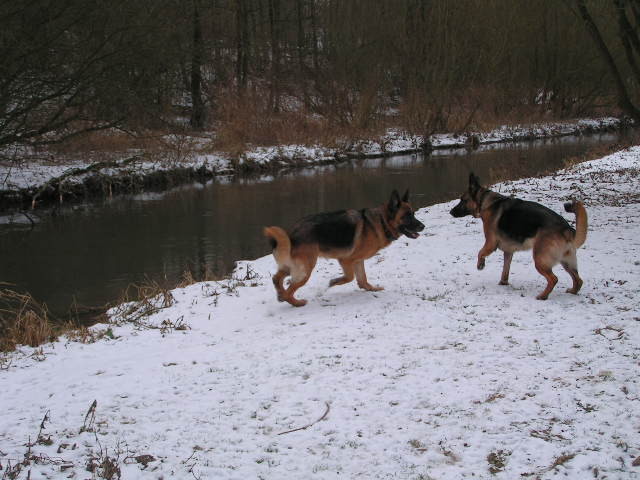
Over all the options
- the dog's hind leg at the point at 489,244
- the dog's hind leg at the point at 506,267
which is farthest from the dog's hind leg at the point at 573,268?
the dog's hind leg at the point at 489,244

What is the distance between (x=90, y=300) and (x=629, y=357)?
8.31 meters

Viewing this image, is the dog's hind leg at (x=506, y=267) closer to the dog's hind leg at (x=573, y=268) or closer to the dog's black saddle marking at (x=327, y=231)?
the dog's hind leg at (x=573, y=268)

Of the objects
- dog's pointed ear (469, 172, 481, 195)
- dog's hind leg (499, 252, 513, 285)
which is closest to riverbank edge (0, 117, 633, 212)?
dog's pointed ear (469, 172, 481, 195)

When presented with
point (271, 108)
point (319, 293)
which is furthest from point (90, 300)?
point (271, 108)

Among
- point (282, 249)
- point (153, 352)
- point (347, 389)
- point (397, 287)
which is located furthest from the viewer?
point (397, 287)

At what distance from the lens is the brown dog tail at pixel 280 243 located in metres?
6.84

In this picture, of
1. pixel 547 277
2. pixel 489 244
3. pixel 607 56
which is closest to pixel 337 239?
pixel 489 244

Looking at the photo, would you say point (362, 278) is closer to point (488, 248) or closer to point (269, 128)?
point (488, 248)

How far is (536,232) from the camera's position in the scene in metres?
6.83

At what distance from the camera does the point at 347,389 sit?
15.5ft

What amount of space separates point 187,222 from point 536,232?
10966mm

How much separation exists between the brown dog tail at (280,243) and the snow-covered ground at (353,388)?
692mm

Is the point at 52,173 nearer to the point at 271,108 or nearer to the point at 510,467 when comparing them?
the point at 271,108

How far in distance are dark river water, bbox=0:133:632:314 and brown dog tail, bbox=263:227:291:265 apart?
3.78 m
